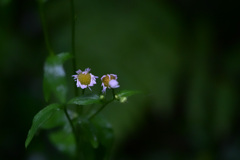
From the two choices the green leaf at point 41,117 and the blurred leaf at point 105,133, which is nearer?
the green leaf at point 41,117

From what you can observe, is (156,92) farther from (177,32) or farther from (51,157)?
(51,157)

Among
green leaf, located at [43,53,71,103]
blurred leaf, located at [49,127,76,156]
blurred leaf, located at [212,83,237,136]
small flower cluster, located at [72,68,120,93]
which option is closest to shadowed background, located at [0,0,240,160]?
blurred leaf, located at [212,83,237,136]

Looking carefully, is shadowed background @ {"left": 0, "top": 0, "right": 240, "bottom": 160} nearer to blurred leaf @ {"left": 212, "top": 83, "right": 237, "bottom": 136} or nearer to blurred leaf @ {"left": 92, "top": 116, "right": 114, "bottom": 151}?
blurred leaf @ {"left": 212, "top": 83, "right": 237, "bottom": 136}

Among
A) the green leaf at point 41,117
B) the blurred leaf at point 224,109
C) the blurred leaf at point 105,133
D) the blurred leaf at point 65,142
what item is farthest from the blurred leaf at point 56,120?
the blurred leaf at point 224,109

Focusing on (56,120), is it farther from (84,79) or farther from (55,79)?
(84,79)

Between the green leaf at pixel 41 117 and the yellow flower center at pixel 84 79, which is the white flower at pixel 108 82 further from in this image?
the green leaf at pixel 41 117

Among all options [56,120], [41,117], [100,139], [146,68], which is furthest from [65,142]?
[146,68]
